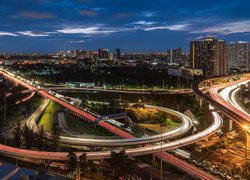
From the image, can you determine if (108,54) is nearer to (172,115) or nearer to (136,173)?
(172,115)

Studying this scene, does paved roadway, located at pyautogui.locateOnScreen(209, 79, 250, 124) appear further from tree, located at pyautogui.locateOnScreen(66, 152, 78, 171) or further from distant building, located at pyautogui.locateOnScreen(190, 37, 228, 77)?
distant building, located at pyautogui.locateOnScreen(190, 37, 228, 77)

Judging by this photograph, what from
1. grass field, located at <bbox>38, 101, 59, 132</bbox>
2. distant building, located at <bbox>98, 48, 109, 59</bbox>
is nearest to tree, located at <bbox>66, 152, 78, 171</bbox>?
grass field, located at <bbox>38, 101, 59, 132</bbox>

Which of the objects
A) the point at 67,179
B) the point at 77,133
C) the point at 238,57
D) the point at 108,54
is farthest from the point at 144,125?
the point at 108,54

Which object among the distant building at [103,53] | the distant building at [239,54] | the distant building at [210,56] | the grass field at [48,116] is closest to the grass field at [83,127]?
the grass field at [48,116]

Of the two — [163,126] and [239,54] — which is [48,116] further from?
[239,54]

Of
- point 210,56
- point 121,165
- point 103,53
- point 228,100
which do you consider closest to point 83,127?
point 121,165

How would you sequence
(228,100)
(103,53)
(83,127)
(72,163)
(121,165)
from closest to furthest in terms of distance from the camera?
(121,165) → (72,163) → (83,127) → (228,100) → (103,53)
